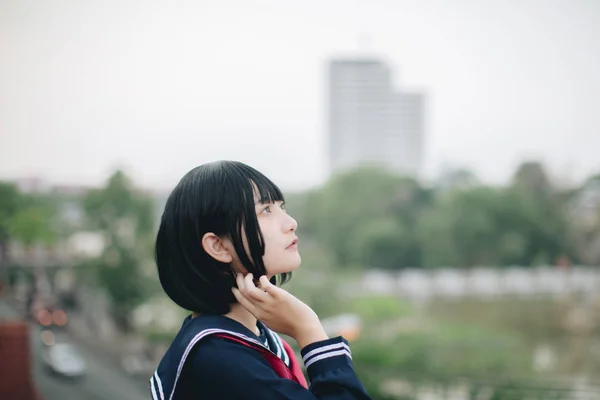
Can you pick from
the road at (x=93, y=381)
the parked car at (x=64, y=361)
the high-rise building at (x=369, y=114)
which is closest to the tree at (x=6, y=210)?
the road at (x=93, y=381)

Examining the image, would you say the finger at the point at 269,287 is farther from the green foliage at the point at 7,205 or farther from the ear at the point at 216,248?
the green foliage at the point at 7,205

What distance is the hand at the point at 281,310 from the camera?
544mm

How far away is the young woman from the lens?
0.51 meters

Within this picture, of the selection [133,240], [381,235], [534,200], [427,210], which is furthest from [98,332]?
[534,200]

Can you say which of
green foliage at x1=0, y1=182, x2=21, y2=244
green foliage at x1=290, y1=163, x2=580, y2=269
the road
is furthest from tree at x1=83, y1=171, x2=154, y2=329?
green foliage at x1=290, y1=163, x2=580, y2=269

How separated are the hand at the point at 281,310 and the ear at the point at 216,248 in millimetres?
27

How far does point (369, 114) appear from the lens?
35.6 m

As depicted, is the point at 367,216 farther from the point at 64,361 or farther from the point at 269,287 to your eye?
the point at 269,287

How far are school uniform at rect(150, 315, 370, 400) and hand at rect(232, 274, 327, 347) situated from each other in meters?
0.01

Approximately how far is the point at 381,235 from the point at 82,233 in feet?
22.5

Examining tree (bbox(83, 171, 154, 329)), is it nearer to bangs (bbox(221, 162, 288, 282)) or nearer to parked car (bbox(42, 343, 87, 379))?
parked car (bbox(42, 343, 87, 379))

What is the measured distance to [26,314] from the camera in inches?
193

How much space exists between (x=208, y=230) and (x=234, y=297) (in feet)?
Answer: 0.22


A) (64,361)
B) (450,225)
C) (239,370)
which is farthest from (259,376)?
(450,225)
